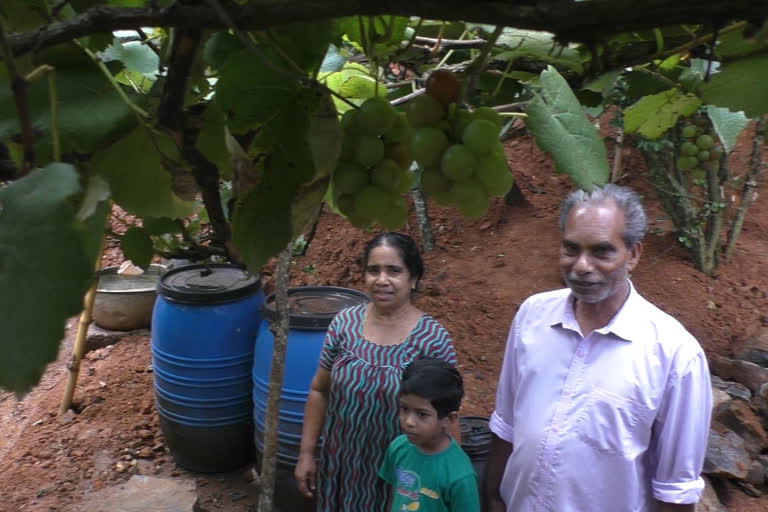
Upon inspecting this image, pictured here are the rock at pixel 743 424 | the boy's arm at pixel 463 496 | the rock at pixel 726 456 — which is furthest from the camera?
the rock at pixel 743 424

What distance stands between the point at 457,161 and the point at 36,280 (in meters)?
0.35

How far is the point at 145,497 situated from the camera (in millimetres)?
3271

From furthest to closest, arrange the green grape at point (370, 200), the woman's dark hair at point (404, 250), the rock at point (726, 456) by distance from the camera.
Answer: the rock at point (726, 456) < the woman's dark hair at point (404, 250) < the green grape at point (370, 200)

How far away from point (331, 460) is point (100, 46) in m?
1.95

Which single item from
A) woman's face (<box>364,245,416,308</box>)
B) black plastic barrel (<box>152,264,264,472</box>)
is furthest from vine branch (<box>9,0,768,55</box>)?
black plastic barrel (<box>152,264,264,472</box>)

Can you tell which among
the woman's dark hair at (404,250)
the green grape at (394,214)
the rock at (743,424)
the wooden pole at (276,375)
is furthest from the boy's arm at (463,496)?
the rock at (743,424)

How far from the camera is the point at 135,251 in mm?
871

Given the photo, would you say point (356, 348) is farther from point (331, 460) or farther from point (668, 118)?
point (668, 118)

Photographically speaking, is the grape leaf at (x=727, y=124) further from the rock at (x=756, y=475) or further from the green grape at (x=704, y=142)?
the rock at (x=756, y=475)

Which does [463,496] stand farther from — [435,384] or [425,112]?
[425,112]

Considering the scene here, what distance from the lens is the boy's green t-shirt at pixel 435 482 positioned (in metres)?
1.94

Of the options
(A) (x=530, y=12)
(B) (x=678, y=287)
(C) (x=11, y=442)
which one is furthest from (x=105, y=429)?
(A) (x=530, y=12)

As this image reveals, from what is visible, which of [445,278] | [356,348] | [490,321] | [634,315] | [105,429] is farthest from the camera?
[445,278]

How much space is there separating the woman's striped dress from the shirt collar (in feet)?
1.72
